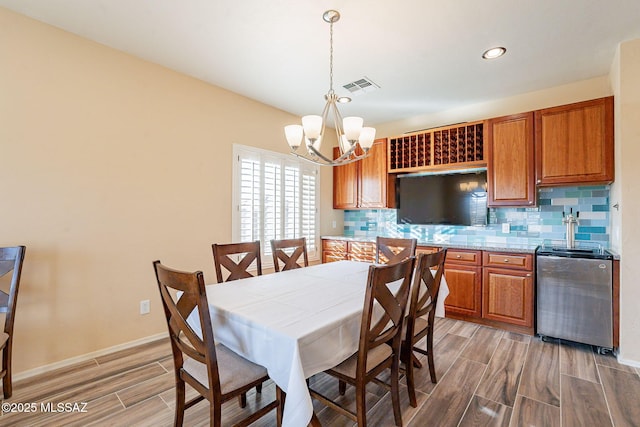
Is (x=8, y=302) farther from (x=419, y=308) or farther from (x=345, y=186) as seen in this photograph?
(x=345, y=186)

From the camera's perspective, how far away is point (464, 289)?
343cm

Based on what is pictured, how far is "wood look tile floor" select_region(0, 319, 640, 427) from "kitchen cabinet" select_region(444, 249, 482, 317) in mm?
663

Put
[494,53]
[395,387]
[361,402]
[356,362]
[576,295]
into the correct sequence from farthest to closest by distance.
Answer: [576,295] < [494,53] < [395,387] < [356,362] < [361,402]

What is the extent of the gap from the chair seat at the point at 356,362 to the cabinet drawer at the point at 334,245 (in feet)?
8.81

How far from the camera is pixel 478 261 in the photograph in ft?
11.0

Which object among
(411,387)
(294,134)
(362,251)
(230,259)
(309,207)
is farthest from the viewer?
(309,207)

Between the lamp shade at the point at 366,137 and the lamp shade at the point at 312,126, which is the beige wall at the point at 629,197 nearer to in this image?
the lamp shade at the point at 366,137

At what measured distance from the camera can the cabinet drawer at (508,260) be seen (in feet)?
10.0

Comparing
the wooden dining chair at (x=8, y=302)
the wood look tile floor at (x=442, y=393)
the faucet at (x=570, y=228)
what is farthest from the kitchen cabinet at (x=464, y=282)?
the wooden dining chair at (x=8, y=302)

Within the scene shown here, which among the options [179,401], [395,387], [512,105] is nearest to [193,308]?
[179,401]

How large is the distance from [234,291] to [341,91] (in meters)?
2.60

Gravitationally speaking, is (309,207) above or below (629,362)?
above

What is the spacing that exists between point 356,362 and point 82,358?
7.85 feet

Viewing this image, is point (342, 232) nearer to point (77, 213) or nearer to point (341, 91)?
point (341, 91)
